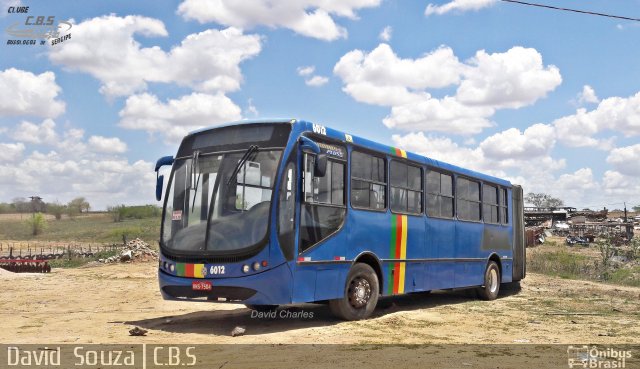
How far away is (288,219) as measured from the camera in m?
9.26

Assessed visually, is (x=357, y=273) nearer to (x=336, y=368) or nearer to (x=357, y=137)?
(x=357, y=137)

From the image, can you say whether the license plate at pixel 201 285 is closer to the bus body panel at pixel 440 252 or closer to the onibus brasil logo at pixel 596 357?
the onibus brasil logo at pixel 596 357

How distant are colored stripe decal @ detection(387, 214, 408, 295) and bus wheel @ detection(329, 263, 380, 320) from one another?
558mm

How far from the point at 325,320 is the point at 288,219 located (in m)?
2.38

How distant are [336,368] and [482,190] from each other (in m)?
10.1

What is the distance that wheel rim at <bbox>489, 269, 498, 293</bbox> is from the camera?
1628cm

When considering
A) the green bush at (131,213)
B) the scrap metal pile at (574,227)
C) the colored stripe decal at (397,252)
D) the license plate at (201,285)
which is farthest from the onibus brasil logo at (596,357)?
the green bush at (131,213)

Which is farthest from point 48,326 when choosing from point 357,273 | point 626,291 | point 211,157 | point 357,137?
point 626,291

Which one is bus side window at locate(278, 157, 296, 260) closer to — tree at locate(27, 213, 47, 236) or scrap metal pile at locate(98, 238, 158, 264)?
scrap metal pile at locate(98, 238, 158, 264)

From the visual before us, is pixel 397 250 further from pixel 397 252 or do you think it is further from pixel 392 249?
pixel 392 249

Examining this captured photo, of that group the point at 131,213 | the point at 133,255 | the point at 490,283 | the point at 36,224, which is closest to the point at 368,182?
the point at 490,283

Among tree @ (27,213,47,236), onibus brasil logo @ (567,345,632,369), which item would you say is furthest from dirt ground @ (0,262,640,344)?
tree @ (27,213,47,236)

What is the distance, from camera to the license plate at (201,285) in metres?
9.27

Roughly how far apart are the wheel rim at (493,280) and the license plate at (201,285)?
30.5 ft
